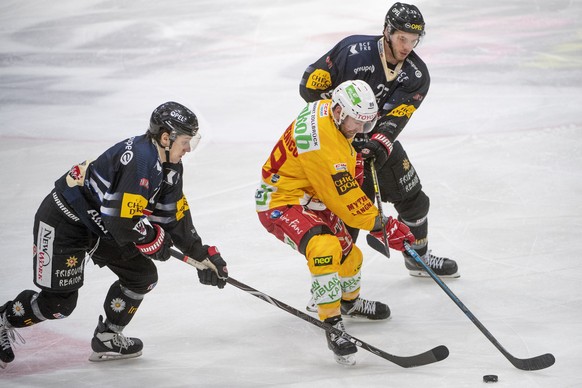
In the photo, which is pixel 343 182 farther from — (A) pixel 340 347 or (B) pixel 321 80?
(B) pixel 321 80

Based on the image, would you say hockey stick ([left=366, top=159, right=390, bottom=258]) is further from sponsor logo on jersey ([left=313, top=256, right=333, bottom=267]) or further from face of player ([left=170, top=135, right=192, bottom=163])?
face of player ([left=170, top=135, right=192, bottom=163])

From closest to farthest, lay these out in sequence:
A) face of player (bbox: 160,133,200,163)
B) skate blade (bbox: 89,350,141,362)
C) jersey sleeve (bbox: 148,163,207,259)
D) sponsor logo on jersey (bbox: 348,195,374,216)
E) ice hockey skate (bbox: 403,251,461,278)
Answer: face of player (bbox: 160,133,200,163)
jersey sleeve (bbox: 148,163,207,259)
sponsor logo on jersey (bbox: 348,195,374,216)
skate blade (bbox: 89,350,141,362)
ice hockey skate (bbox: 403,251,461,278)

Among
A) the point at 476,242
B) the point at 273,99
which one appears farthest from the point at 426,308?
the point at 273,99

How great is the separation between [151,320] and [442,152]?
9.04 feet

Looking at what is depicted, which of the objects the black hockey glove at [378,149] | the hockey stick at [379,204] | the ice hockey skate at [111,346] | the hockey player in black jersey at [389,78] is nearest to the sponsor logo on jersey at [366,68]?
the hockey player in black jersey at [389,78]

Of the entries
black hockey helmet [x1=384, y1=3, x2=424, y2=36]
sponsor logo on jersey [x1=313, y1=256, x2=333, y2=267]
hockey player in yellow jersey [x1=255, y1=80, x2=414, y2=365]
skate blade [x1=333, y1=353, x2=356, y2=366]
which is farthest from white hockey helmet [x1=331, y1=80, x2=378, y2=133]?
skate blade [x1=333, y1=353, x2=356, y2=366]

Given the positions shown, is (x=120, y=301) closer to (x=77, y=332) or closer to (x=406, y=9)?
(x=77, y=332)

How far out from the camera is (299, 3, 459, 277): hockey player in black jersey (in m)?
4.57

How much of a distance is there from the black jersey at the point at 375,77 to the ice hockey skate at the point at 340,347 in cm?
105

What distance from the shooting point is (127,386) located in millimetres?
3838

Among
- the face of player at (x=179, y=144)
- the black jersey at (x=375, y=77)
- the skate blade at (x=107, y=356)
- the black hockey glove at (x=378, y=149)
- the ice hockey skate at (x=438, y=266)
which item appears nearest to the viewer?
the face of player at (x=179, y=144)

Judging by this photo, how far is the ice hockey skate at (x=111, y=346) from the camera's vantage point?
4.09 metres

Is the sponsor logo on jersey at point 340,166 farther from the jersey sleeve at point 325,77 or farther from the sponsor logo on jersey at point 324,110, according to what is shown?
the jersey sleeve at point 325,77

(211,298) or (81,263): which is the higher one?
(81,263)
